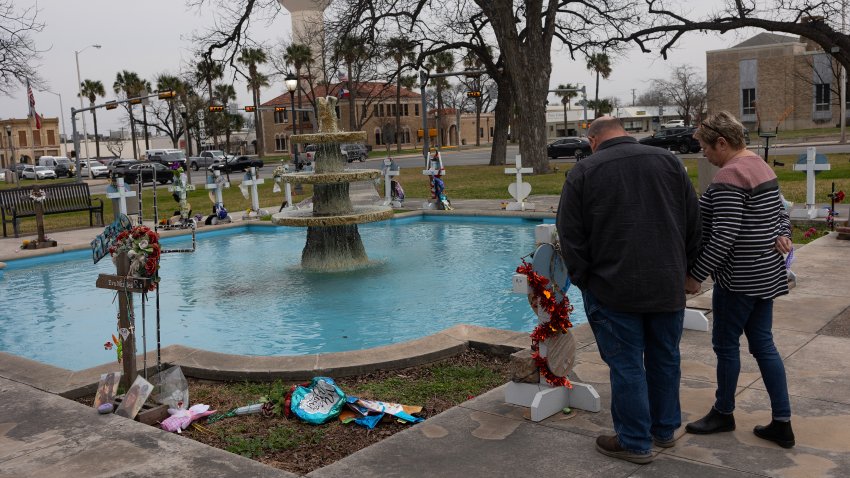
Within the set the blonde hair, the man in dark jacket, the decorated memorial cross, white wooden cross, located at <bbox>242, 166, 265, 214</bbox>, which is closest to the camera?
the man in dark jacket

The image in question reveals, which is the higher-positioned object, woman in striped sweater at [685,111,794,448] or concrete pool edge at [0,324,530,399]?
woman in striped sweater at [685,111,794,448]

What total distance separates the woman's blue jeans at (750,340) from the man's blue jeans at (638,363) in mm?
397

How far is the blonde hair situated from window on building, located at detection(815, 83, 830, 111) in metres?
75.7

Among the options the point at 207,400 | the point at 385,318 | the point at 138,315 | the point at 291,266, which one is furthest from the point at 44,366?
the point at 291,266

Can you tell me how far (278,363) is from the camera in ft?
20.6

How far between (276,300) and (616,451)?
22.8 feet

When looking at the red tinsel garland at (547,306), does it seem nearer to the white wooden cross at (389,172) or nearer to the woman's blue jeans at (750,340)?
the woman's blue jeans at (750,340)

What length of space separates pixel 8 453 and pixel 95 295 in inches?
285

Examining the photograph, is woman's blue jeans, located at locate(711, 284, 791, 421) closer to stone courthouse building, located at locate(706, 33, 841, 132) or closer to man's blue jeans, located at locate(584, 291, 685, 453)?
man's blue jeans, located at locate(584, 291, 685, 453)

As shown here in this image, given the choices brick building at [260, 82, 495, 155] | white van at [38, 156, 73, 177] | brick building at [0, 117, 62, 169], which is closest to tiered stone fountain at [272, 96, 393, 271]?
white van at [38, 156, 73, 177]

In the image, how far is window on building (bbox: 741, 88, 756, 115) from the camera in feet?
247

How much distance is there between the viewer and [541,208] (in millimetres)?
18344

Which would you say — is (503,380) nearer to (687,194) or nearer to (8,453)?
(687,194)

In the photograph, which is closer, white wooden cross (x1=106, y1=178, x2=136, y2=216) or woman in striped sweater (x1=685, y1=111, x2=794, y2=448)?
woman in striped sweater (x1=685, y1=111, x2=794, y2=448)
